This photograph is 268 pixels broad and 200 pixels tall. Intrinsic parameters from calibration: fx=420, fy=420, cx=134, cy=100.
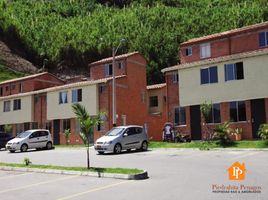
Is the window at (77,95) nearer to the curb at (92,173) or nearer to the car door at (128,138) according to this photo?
the car door at (128,138)

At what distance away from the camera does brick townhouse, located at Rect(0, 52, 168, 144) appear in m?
39.9

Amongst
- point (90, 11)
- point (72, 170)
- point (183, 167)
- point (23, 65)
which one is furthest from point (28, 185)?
point (90, 11)

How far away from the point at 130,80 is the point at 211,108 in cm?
1379

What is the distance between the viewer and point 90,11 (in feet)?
398

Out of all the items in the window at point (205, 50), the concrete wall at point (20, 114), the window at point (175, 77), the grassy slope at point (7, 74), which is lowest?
the concrete wall at point (20, 114)

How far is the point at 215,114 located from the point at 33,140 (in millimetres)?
14728

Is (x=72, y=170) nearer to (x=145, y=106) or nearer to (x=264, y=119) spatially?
(x=264, y=119)

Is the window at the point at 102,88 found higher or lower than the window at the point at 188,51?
lower

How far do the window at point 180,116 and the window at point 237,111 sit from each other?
4235 millimetres

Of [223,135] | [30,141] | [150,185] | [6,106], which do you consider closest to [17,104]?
[6,106]

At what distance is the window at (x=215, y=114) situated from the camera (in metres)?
31.1

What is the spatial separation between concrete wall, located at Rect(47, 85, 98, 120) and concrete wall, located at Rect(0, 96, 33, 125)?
138 inches

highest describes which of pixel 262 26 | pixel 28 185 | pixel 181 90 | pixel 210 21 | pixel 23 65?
pixel 210 21

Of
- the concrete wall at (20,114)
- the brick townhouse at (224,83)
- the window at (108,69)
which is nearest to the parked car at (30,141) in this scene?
the brick townhouse at (224,83)
